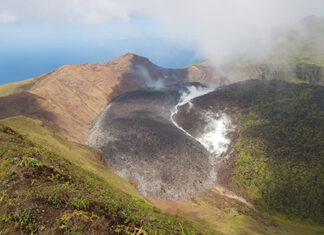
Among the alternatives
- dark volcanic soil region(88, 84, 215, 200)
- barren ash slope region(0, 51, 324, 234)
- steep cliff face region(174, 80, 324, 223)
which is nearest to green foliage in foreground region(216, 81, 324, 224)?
steep cliff face region(174, 80, 324, 223)

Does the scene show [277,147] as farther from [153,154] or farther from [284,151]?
[153,154]

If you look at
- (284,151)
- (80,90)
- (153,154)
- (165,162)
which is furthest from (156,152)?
(80,90)

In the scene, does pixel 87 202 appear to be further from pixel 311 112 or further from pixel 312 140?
pixel 311 112

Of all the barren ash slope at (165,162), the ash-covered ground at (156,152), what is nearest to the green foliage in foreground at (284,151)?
the barren ash slope at (165,162)

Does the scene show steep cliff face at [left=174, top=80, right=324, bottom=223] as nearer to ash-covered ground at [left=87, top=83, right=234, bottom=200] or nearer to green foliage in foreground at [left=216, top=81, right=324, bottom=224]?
green foliage in foreground at [left=216, top=81, right=324, bottom=224]

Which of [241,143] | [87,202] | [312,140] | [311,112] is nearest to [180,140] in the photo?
[241,143]

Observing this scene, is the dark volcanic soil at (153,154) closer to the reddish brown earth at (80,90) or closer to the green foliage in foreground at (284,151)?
the reddish brown earth at (80,90)
